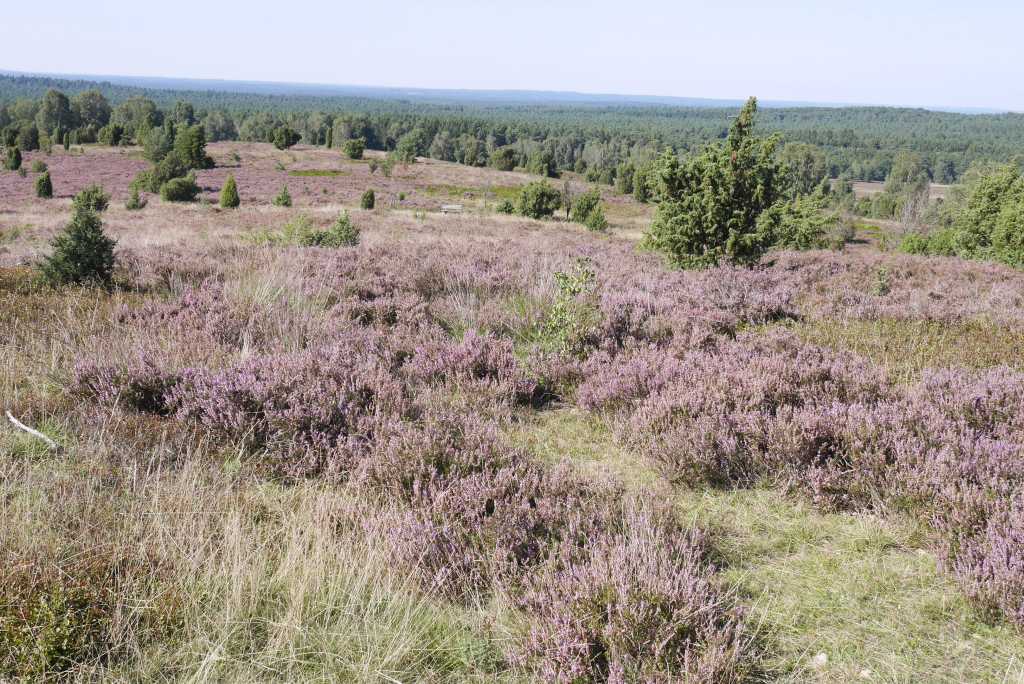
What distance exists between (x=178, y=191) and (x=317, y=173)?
2362 centimetres

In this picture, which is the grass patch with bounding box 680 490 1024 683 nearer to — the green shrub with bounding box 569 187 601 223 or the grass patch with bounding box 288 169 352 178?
the green shrub with bounding box 569 187 601 223

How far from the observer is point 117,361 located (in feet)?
17.0

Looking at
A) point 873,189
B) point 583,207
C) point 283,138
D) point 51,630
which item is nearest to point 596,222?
point 583,207

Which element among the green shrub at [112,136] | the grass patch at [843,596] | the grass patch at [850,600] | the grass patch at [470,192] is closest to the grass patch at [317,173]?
the grass patch at [470,192]

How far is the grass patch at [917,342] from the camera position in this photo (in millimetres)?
6430

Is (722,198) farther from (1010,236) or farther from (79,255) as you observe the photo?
(1010,236)

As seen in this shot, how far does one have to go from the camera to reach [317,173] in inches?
2532

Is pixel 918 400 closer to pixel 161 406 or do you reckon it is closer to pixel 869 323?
pixel 869 323

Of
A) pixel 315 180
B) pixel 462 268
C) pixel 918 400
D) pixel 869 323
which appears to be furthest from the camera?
pixel 315 180

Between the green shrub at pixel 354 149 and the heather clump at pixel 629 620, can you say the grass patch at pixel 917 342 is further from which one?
the green shrub at pixel 354 149

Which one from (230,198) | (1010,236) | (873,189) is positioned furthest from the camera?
(873,189)

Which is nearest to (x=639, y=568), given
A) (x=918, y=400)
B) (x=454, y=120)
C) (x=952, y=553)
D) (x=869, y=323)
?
(x=952, y=553)

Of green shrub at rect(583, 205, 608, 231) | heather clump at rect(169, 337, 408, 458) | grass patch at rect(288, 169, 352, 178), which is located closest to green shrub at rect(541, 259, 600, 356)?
heather clump at rect(169, 337, 408, 458)

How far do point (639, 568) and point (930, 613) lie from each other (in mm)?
1361
